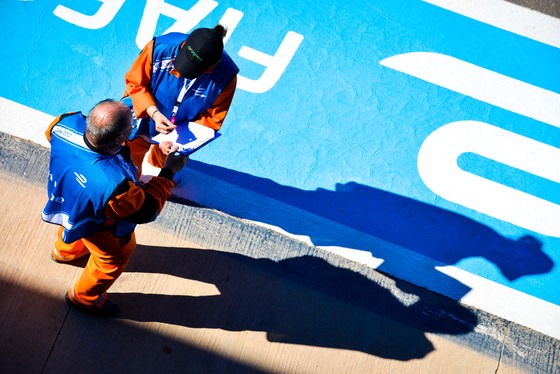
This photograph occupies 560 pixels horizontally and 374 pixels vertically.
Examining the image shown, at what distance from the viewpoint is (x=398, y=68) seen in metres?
5.74

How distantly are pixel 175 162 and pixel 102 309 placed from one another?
1472mm

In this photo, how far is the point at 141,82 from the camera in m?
3.88

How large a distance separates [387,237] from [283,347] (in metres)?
1.47

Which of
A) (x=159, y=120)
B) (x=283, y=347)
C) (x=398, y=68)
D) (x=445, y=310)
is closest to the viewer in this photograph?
(x=159, y=120)

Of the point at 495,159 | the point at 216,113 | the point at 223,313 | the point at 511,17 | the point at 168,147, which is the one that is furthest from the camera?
the point at 511,17

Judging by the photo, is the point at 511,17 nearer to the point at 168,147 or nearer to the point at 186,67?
the point at 186,67

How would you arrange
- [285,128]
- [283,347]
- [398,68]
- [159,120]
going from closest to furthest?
[159,120] → [283,347] → [285,128] → [398,68]

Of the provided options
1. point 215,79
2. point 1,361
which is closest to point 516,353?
point 215,79

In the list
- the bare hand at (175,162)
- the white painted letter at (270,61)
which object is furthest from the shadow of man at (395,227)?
the bare hand at (175,162)

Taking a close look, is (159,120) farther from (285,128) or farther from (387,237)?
(387,237)

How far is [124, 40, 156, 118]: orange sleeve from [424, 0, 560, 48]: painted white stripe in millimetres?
3694

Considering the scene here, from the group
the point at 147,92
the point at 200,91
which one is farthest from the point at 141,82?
the point at 200,91

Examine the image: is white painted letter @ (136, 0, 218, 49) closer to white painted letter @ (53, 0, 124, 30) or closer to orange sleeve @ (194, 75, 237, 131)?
white painted letter @ (53, 0, 124, 30)

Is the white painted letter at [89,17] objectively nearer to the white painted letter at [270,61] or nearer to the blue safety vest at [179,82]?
the white painted letter at [270,61]
